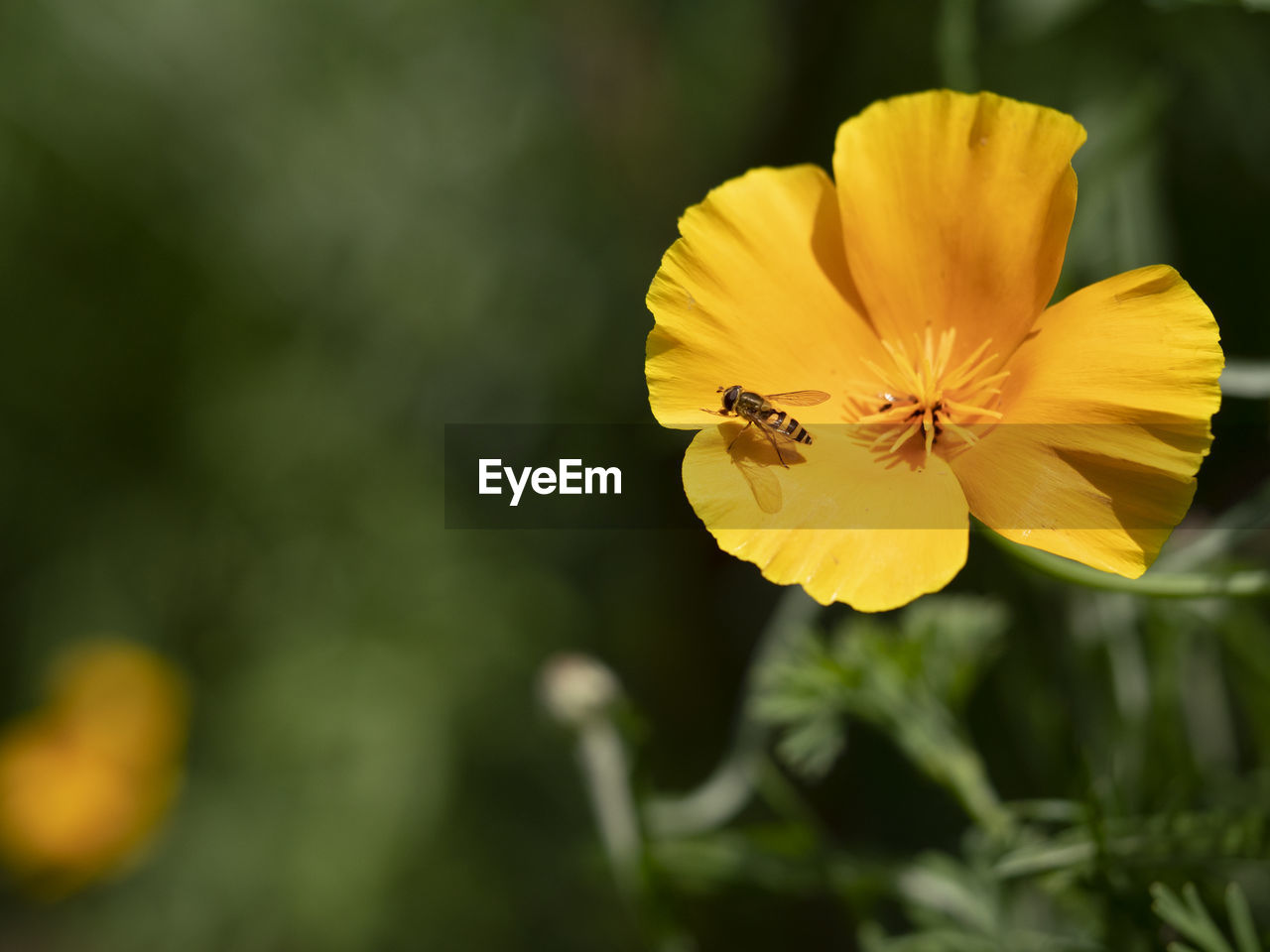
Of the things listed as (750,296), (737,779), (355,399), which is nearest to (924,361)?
(750,296)

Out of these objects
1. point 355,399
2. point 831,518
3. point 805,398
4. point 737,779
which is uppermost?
point 355,399

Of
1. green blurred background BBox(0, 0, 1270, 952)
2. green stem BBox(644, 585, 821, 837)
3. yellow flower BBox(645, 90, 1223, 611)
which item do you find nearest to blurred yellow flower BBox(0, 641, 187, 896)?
green blurred background BBox(0, 0, 1270, 952)

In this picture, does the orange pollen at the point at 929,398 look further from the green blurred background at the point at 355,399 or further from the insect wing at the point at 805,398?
the green blurred background at the point at 355,399

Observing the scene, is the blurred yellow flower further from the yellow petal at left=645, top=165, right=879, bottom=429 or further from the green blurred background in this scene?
the yellow petal at left=645, top=165, right=879, bottom=429

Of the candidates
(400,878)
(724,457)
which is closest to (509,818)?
(400,878)

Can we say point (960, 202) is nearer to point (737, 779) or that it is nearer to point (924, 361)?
point (924, 361)

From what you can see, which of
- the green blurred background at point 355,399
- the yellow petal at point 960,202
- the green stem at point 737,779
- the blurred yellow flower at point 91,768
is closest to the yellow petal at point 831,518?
the yellow petal at point 960,202

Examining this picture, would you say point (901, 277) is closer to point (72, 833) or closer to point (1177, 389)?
point (1177, 389)
